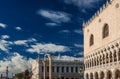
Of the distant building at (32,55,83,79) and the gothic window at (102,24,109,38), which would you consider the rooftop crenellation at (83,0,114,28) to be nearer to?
the gothic window at (102,24,109,38)

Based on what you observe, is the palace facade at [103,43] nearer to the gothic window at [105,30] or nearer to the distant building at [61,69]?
the gothic window at [105,30]

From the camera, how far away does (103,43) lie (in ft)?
224

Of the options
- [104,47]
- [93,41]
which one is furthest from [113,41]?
[93,41]

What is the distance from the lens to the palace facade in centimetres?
6056

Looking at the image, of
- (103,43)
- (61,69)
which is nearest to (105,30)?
(103,43)

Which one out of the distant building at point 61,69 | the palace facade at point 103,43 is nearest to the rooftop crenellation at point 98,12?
the palace facade at point 103,43

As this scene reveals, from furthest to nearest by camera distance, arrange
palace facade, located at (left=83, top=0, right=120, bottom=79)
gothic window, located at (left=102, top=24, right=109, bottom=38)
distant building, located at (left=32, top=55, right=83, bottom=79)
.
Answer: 1. distant building, located at (left=32, top=55, right=83, bottom=79)
2. gothic window, located at (left=102, top=24, right=109, bottom=38)
3. palace facade, located at (left=83, top=0, right=120, bottom=79)

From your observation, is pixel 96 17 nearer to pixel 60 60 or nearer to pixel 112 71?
pixel 112 71

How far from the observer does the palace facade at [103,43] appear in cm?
6056

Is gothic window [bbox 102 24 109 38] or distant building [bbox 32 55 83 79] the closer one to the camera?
gothic window [bbox 102 24 109 38]

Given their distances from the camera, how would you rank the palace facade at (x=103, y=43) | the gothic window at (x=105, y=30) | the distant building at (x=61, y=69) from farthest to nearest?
the distant building at (x=61, y=69) < the gothic window at (x=105, y=30) < the palace facade at (x=103, y=43)

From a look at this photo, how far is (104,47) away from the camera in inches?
2650

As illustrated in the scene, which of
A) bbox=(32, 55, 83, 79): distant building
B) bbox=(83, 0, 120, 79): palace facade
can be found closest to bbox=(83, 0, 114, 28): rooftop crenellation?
bbox=(83, 0, 120, 79): palace facade

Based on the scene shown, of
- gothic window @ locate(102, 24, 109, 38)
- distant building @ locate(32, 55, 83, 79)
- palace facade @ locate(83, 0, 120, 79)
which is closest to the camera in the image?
palace facade @ locate(83, 0, 120, 79)
